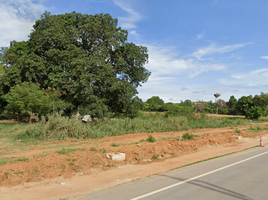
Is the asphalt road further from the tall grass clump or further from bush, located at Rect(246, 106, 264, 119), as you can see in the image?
bush, located at Rect(246, 106, 264, 119)

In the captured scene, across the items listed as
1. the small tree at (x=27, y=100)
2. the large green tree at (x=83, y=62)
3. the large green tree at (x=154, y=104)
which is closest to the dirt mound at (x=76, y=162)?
the small tree at (x=27, y=100)

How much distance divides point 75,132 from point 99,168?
275 inches

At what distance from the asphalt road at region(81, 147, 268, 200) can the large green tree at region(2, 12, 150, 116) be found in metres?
16.4

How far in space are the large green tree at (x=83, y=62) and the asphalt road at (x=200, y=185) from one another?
1643cm

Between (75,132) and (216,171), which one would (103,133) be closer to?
(75,132)

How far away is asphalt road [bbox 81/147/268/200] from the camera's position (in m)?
5.75

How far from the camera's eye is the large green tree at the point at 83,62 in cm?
2380

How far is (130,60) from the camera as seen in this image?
28953 mm

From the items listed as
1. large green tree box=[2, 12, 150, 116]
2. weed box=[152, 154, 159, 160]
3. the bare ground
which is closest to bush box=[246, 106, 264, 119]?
large green tree box=[2, 12, 150, 116]

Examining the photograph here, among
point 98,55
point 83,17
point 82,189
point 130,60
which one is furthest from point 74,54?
point 82,189

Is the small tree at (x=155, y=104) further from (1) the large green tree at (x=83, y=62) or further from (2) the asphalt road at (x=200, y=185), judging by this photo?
(2) the asphalt road at (x=200, y=185)

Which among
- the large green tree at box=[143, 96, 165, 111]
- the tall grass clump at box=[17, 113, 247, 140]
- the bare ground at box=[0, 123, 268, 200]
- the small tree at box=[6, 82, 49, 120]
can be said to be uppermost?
the large green tree at box=[143, 96, 165, 111]

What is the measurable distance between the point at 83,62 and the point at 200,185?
18.5 metres

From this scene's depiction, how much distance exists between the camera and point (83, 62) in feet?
72.9
